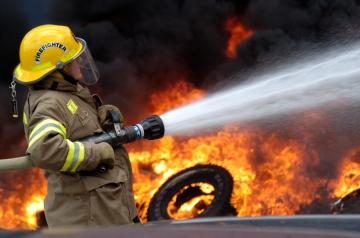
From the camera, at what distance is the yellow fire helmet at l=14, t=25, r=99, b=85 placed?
128 inches

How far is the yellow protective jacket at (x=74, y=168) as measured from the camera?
3.00 meters

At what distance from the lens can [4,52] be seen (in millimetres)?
6336

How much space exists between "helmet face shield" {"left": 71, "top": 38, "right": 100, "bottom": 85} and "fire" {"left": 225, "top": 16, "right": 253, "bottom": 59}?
3486mm

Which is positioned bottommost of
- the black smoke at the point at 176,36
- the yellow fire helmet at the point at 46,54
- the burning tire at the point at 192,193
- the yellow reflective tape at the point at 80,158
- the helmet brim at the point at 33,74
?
the burning tire at the point at 192,193

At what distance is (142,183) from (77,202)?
8.84ft

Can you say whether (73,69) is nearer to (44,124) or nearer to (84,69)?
(84,69)

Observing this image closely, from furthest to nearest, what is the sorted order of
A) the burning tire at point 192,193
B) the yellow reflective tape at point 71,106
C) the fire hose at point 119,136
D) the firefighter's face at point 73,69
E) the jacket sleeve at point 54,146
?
the burning tire at point 192,193, the firefighter's face at point 73,69, the yellow reflective tape at point 71,106, the fire hose at point 119,136, the jacket sleeve at point 54,146

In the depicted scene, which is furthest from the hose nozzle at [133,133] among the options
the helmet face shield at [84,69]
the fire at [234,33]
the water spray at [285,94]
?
the fire at [234,33]

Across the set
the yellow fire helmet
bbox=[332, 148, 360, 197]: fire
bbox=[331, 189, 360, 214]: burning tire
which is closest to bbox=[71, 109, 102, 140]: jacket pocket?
the yellow fire helmet

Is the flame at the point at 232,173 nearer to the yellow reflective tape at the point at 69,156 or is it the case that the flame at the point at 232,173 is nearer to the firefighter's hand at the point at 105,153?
the firefighter's hand at the point at 105,153

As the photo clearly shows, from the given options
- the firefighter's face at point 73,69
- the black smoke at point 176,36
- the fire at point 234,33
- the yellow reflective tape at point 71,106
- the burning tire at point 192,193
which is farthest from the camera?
the fire at point 234,33

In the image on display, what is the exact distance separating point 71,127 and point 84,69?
44 centimetres

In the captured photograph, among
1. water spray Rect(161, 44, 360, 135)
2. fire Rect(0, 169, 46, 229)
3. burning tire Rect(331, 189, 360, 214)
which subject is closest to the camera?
burning tire Rect(331, 189, 360, 214)

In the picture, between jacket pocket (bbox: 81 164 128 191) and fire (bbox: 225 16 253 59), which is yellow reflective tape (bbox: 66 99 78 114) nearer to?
jacket pocket (bbox: 81 164 128 191)
